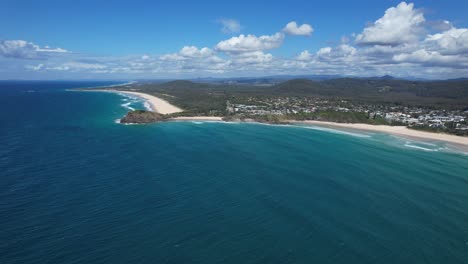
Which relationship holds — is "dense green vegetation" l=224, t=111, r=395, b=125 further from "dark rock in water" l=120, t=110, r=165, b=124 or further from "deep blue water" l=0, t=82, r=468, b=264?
"deep blue water" l=0, t=82, r=468, b=264

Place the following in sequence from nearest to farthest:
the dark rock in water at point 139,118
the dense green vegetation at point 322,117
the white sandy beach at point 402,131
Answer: the white sandy beach at point 402,131 < the dark rock in water at point 139,118 < the dense green vegetation at point 322,117

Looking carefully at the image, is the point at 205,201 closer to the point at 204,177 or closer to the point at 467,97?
the point at 204,177

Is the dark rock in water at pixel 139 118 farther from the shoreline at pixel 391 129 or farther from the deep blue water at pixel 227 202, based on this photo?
the deep blue water at pixel 227 202

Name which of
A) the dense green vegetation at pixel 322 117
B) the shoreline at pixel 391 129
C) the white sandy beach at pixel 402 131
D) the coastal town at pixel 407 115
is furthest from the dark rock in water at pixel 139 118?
the white sandy beach at pixel 402 131

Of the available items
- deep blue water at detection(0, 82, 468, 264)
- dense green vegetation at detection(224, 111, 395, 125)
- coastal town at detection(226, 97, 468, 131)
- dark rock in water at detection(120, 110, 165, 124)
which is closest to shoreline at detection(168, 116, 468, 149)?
dense green vegetation at detection(224, 111, 395, 125)

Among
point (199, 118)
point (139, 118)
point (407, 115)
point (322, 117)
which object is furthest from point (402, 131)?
point (139, 118)

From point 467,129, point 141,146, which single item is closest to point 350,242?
point 141,146
